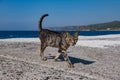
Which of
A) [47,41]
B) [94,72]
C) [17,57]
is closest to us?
[94,72]

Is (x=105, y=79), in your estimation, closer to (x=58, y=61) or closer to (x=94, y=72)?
A: (x=94, y=72)

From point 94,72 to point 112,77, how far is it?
3.25ft

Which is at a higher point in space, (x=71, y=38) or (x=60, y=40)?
(x=71, y=38)

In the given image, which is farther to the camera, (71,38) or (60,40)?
(60,40)

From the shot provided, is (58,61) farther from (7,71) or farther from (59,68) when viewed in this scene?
(7,71)

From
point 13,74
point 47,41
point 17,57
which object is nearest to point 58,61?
point 47,41

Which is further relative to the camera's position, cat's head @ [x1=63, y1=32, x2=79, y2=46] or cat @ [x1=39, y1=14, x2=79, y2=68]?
cat @ [x1=39, y1=14, x2=79, y2=68]

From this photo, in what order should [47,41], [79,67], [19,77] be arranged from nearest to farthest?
[19,77] → [79,67] → [47,41]

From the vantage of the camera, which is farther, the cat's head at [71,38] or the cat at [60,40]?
the cat at [60,40]

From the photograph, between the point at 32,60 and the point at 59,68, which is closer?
the point at 59,68

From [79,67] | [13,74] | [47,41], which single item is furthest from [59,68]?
[13,74]

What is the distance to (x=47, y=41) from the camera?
14141 mm

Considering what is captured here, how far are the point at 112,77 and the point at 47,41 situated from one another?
4.32 meters

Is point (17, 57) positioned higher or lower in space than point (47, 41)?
lower
